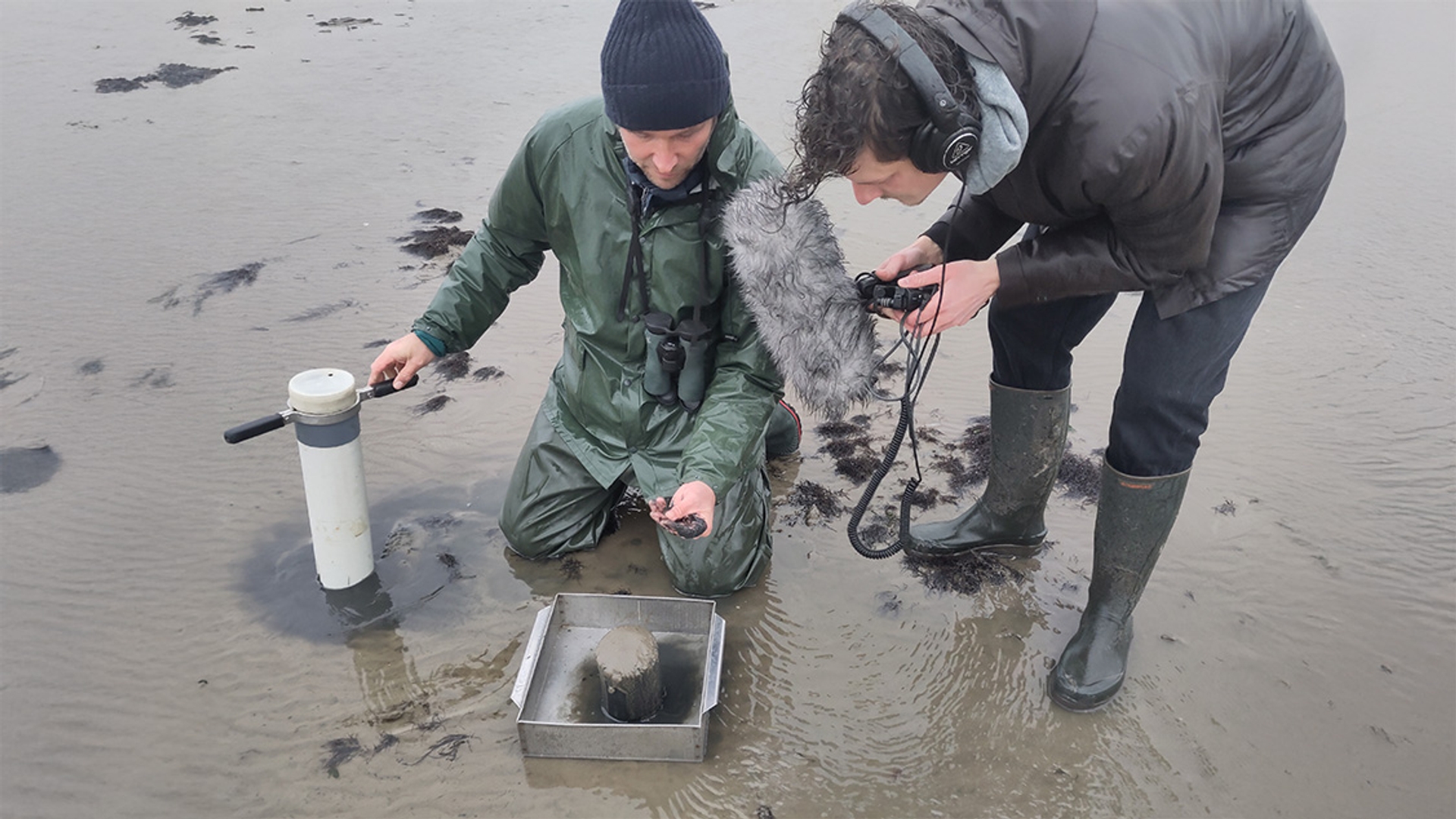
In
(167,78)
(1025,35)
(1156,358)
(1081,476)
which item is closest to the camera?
(1025,35)

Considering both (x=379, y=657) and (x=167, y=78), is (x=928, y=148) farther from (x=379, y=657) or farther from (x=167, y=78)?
(x=167, y=78)

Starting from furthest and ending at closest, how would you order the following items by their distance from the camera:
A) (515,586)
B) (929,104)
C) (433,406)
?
(433,406), (515,586), (929,104)

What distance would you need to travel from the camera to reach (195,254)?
5141 mm

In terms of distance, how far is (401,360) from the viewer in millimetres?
3010

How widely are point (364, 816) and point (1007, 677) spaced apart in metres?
1.79

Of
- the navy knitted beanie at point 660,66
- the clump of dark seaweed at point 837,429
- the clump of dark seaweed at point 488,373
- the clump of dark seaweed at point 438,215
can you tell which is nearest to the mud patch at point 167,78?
the clump of dark seaweed at point 438,215

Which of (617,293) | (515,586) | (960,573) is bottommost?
(515,586)

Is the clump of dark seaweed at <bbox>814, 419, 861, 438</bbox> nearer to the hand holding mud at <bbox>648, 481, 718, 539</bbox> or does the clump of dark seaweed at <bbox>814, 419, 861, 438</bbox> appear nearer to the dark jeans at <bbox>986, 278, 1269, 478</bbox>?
the dark jeans at <bbox>986, 278, 1269, 478</bbox>

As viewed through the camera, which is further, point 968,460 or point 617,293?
point 968,460

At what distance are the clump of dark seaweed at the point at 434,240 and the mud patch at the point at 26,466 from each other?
2.09m

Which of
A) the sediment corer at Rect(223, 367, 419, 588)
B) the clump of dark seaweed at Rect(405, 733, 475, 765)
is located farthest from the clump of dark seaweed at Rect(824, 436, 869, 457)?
the clump of dark seaweed at Rect(405, 733, 475, 765)

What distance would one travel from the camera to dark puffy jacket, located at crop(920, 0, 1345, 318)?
2061mm

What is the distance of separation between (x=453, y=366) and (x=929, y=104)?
3.00 m

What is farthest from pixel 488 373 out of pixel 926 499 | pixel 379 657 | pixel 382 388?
pixel 926 499
